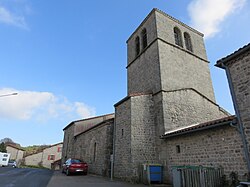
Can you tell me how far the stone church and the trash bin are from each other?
0.34 meters

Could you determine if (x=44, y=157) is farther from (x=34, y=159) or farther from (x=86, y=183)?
(x=86, y=183)

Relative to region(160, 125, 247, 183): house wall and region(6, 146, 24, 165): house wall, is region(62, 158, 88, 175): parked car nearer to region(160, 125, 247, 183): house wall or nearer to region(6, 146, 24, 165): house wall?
region(160, 125, 247, 183): house wall

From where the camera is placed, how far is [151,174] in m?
9.81

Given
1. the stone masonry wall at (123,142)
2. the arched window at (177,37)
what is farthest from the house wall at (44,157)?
the arched window at (177,37)

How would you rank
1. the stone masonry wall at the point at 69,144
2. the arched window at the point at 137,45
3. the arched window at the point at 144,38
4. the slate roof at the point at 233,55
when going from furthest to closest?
1. the stone masonry wall at the point at 69,144
2. the arched window at the point at 137,45
3. the arched window at the point at 144,38
4. the slate roof at the point at 233,55

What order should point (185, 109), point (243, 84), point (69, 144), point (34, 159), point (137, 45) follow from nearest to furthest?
point (243, 84), point (185, 109), point (137, 45), point (69, 144), point (34, 159)

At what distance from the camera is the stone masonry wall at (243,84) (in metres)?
6.79

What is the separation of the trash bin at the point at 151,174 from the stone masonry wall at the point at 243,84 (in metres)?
5.00

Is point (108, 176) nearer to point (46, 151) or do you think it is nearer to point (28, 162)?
point (46, 151)

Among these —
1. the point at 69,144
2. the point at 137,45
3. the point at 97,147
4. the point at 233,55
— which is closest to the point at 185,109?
the point at 233,55

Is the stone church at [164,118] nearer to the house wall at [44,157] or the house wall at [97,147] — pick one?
the house wall at [97,147]

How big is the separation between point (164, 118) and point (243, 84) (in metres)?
5.06

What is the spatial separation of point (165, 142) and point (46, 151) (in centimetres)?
3262

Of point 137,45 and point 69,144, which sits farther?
point 69,144
